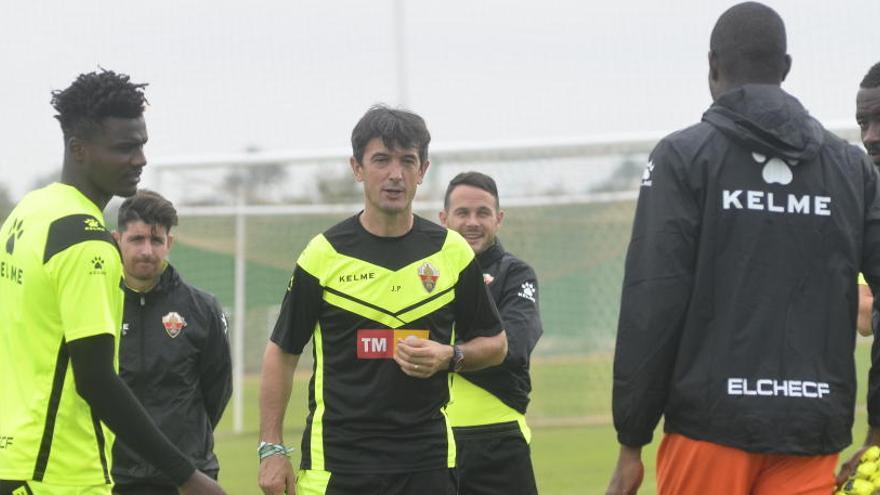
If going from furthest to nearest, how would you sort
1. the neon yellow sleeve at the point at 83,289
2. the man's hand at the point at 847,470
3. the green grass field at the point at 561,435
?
the green grass field at the point at 561,435, the man's hand at the point at 847,470, the neon yellow sleeve at the point at 83,289

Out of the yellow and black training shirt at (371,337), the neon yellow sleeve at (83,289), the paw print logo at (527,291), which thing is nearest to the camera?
the neon yellow sleeve at (83,289)

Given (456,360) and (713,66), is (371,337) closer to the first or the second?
(456,360)

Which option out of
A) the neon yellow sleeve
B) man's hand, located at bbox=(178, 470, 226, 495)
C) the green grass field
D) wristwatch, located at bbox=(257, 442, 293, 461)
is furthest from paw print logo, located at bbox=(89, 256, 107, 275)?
the green grass field

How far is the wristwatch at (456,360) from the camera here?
5.67 metres

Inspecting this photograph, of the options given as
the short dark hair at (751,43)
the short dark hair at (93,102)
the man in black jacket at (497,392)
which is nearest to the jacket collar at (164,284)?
the man in black jacket at (497,392)

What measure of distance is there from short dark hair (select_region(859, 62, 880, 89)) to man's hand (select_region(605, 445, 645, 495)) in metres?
2.22

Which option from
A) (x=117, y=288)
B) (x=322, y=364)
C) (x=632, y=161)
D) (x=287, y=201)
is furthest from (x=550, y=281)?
(x=117, y=288)

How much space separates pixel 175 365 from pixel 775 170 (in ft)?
12.4

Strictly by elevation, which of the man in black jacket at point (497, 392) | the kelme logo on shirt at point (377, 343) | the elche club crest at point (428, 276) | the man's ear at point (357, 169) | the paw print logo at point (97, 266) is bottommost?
the man in black jacket at point (497, 392)

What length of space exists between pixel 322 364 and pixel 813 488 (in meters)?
2.13

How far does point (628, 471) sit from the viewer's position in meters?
4.55

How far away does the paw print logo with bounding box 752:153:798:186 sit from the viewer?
455cm

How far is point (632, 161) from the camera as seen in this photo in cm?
1931

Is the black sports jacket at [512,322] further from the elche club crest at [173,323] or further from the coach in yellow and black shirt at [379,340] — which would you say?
the elche club crest at [173,323]
